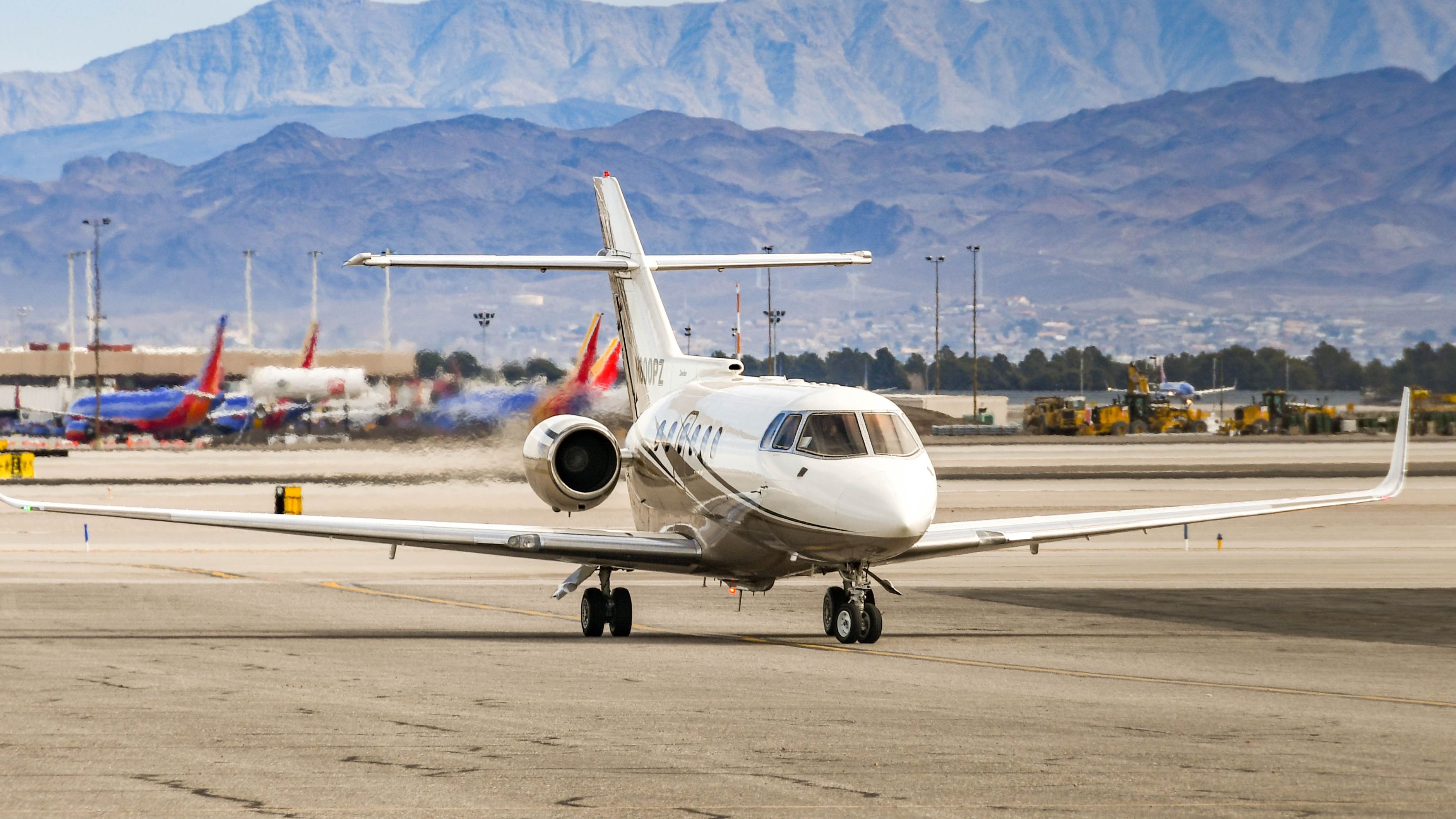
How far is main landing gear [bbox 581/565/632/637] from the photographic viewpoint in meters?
24.4

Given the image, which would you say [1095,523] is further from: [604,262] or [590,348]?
[590,348]

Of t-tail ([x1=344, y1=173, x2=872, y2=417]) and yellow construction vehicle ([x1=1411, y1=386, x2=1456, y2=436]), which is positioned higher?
t-tail ([x1=344, y1=173, x2=872, y2=417])

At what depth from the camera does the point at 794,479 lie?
870 inches

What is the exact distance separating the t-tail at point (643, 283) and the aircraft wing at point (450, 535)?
5.06 meters

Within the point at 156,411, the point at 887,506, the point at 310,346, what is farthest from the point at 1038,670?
the point at 310,346

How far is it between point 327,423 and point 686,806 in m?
69.0

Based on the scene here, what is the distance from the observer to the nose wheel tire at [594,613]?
24.4 meters

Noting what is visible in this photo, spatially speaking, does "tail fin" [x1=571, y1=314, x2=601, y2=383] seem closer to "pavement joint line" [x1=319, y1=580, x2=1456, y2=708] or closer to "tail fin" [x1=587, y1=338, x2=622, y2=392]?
"tail fin" [x1=587, y1=338, x2=622, y2=392]

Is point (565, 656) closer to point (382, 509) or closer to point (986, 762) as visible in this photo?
point (986, 762)

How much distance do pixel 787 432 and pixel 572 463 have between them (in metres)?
4.46

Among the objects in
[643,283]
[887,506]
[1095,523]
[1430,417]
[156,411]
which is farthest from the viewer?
[1430,417]

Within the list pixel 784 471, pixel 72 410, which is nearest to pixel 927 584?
pixel 784 471

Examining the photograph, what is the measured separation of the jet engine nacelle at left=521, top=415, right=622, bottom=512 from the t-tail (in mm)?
2877

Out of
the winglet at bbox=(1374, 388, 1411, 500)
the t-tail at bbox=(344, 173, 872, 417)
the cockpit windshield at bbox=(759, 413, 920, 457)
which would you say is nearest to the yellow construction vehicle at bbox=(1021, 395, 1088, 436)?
the t-tail at bbox=(344, 173, 872, 417)
